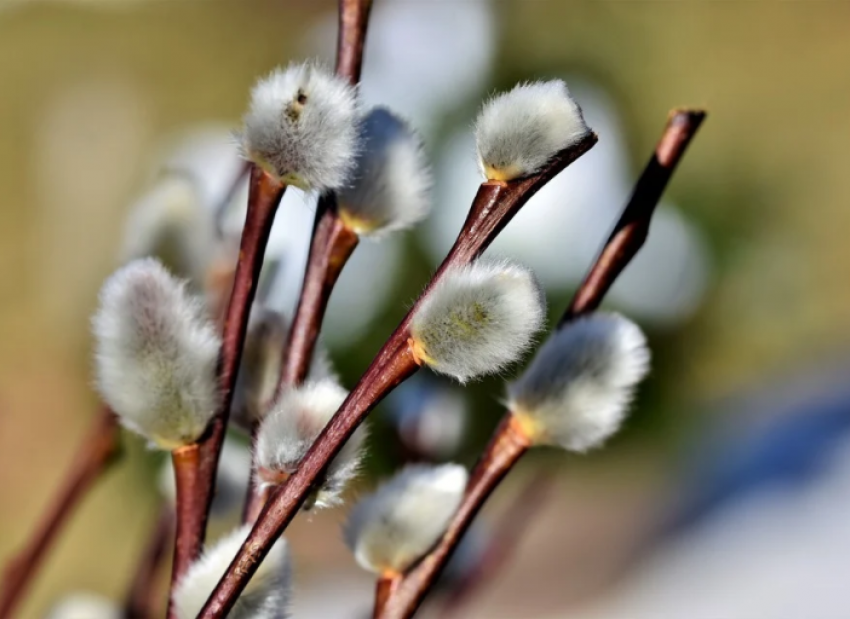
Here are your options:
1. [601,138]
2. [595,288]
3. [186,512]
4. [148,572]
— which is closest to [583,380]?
[595,288]

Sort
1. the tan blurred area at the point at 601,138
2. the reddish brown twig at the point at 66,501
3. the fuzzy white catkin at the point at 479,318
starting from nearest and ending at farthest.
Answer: the fuzzy white catkin at the point at 479,318, the reddish brown twig at the point at 66,501, the tan blurred area at the point at 601,138

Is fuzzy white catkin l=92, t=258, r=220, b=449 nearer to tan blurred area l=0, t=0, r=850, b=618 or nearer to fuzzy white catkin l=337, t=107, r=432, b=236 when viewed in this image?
fuzzy white catkin l=337, t=107, r=432, b=236

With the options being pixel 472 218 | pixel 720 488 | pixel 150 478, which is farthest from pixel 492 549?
pixel 150 478

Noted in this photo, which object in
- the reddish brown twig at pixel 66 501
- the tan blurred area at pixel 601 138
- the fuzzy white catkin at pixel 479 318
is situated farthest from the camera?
the tan blurred area at pixel 601 138

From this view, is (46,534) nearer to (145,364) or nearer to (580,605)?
(145,364)

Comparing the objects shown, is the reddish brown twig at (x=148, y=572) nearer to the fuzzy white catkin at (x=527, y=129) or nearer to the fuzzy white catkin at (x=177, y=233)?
the fuzzy white catkin at (x=177, y=233)

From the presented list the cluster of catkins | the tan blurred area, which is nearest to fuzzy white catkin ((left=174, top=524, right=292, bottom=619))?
the cluster of catkins

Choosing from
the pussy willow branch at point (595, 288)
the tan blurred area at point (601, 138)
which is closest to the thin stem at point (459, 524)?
the pussy willow branch at point (595, 288)

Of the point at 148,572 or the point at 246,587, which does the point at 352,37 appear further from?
the point at 148,572
